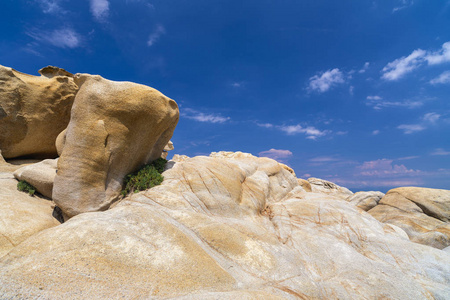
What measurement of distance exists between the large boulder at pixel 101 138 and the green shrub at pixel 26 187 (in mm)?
2793

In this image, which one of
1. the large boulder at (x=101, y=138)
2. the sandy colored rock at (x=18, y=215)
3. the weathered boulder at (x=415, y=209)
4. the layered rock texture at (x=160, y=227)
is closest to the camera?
the layered rock texture at (x=160, y=227)

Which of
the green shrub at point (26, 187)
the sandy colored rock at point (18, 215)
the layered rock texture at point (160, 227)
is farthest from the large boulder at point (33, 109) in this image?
the green shrub at point (26, 187)

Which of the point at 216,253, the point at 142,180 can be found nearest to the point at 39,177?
the point at 142,180

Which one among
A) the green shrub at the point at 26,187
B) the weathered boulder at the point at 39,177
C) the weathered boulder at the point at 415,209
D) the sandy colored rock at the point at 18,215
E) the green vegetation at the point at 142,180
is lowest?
the sandy colored rock at the point at 18,215

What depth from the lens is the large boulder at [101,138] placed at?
11930 mm

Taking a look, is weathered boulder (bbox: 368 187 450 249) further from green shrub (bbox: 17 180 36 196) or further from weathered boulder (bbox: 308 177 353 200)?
green shrub (bbox: 17 180 36 196)

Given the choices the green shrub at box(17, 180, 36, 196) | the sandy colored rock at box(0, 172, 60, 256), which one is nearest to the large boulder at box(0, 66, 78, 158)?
the sandy colored rock at box(0, 172, 60, 256)

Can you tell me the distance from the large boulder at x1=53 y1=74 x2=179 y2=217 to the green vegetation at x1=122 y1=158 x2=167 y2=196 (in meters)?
0.44

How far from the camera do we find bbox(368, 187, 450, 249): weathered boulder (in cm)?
1898

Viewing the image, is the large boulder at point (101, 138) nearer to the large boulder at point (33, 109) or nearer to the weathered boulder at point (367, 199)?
the large boulder at point (33, 109)

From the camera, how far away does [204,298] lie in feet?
20.1

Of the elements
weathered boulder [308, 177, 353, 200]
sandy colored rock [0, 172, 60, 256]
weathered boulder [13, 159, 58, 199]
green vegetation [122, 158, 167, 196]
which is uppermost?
weathered boulder [308, 177, 353, 200]

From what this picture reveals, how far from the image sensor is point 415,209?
67.9ft

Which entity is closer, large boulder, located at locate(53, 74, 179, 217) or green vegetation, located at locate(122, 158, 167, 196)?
large boulder, located at locate(53, 74, 179, 217)
